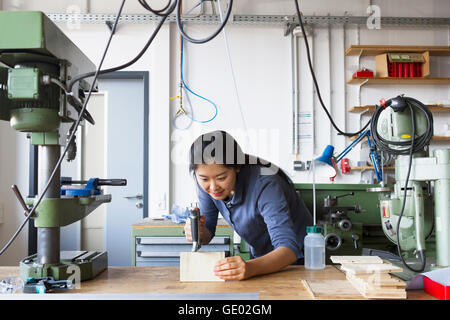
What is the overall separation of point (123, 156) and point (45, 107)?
2.52m

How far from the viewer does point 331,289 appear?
0.95 meters

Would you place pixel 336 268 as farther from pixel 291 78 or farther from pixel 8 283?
pixel 291 78

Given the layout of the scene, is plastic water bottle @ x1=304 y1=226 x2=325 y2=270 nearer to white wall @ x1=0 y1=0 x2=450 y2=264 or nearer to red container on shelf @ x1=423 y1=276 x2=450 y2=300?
red container on shelf @ x1=423 y1=276 x2=450 y2=300

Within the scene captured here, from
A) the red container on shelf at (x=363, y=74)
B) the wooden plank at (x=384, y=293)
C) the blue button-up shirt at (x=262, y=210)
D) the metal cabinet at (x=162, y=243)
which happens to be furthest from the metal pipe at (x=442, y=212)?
the red container on shelf at (x=363, y=74)

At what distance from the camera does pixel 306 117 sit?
3.43 metres

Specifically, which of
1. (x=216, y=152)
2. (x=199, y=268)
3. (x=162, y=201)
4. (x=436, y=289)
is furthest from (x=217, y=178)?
(x=162, y=201)

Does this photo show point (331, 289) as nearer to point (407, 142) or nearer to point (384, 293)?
point (384, 293)

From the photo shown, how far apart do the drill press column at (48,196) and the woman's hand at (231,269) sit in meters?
0.46

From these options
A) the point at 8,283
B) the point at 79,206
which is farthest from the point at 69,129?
the point at 8,283

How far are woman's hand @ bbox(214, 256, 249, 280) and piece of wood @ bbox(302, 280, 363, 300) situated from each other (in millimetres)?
173

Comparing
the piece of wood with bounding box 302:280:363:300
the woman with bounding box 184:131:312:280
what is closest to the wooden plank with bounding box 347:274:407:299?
the piece of wood with bounding box 302:280:363:300

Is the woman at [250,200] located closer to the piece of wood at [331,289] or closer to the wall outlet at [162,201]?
the piece of wood at [331,289]

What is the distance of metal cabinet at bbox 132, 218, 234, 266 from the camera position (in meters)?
2.48

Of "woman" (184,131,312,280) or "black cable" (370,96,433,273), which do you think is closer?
"black cable" (370,96,433,273)
